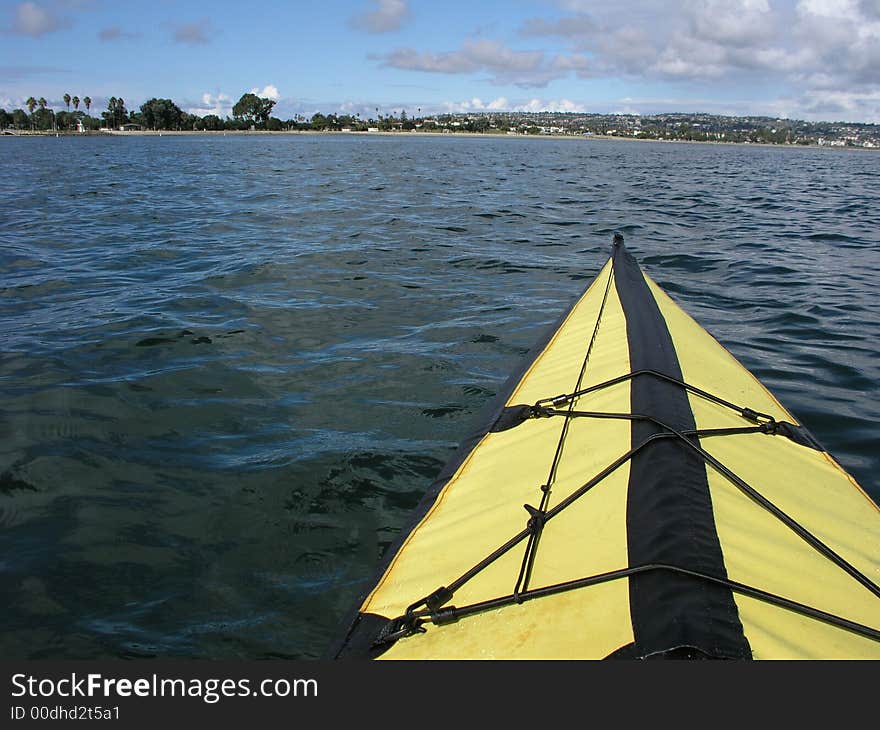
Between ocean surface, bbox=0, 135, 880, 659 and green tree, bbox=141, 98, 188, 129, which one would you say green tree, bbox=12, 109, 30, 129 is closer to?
green tree, bbox=141, 98, 188, 129

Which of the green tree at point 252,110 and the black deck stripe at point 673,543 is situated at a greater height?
the green tree at point 252,110

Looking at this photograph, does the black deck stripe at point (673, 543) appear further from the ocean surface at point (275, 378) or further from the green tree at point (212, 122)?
the green tree at point (212, 122)

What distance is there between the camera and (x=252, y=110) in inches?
7234

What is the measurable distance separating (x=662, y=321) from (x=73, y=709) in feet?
16.8

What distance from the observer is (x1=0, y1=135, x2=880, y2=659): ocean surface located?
369 cm

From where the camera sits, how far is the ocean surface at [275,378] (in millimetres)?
3688

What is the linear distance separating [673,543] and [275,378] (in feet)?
16.2

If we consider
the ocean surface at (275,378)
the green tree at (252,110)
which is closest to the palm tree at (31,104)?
the green tree at (252,110)

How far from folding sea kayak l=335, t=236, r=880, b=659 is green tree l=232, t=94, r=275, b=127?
202 m

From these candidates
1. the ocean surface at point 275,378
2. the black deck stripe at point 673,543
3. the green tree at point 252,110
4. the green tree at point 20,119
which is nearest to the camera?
the black deck stripe at point 673,543

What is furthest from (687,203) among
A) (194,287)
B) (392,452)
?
(392,452)

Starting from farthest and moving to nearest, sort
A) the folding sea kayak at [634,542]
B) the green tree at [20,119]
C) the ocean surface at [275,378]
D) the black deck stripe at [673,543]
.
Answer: the green tree at [20,119]
the ocean surface at [275,378]
the folding sea kayak at [634,542]
the black deck stripe at [673,543]

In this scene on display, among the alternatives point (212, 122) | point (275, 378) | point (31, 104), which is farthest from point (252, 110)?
point (275, 378)

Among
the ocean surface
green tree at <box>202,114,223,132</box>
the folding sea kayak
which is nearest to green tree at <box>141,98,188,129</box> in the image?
green tree at <box>202,114,223,132</box>
